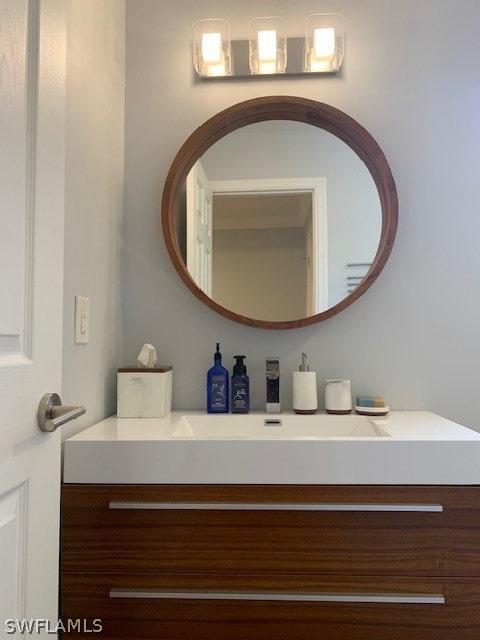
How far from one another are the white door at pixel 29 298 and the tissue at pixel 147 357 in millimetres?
503

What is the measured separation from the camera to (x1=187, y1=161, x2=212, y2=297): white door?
130 cm

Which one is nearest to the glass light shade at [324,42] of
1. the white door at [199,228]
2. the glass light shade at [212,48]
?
the glass light shade at [212,48]

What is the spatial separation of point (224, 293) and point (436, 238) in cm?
71

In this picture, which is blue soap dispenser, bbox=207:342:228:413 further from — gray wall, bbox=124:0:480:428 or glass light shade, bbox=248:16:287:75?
glass light shade, bbox=248:16:287:75

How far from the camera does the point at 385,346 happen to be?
1274 mm

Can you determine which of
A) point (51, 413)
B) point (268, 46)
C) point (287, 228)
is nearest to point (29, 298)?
point (51, 413)

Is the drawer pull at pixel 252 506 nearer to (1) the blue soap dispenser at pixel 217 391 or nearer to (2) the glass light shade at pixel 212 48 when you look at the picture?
(1) the blue soap dispenser at pixel 217 391

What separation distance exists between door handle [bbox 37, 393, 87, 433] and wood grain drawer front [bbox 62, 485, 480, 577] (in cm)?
32

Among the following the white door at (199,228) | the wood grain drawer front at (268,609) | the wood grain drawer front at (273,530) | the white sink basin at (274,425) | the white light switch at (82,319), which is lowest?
the wood grain drawer front at (268,609)

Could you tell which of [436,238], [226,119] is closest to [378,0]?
[226,119]

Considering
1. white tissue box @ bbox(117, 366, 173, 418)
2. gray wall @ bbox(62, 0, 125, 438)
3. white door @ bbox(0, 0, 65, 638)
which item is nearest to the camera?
white door @ bbox(0, 0, 65, 638)

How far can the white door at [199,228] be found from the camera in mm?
1297

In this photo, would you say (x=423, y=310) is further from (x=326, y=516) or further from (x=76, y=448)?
(x=76, y=448)

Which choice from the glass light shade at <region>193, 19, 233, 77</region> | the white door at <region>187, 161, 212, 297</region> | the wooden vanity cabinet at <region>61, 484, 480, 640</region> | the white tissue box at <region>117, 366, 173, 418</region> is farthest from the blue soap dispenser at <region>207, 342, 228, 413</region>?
the glass light shade at <region>193, 19, 233, 77</region>
